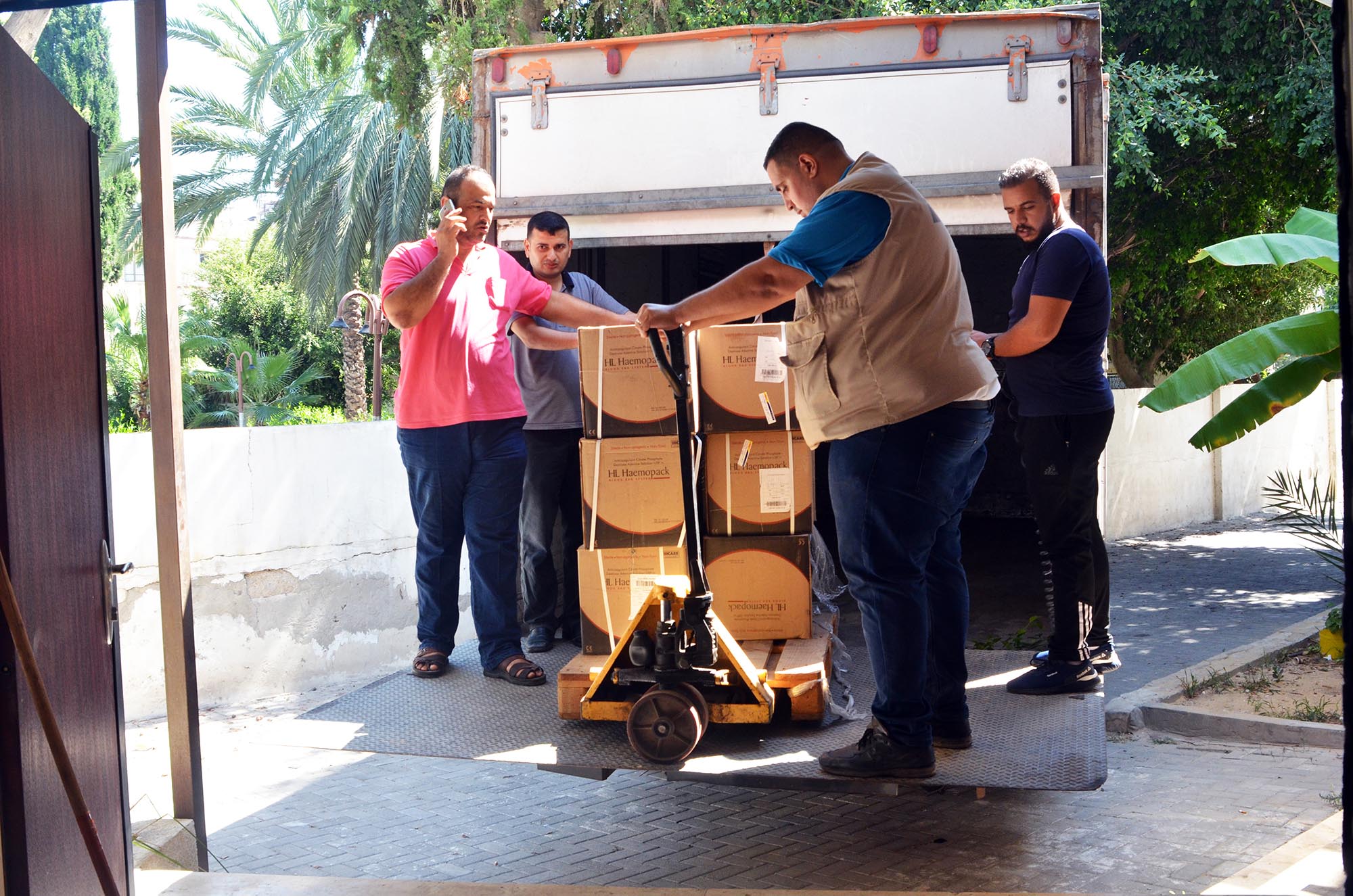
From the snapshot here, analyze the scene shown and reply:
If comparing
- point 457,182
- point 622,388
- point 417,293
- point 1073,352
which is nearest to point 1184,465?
point 1073,352

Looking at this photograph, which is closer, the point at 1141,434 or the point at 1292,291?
the point at 1141,434

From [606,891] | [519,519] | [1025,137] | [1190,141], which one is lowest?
[606,891]

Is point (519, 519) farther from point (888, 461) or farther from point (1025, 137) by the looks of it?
point (1025, 137)

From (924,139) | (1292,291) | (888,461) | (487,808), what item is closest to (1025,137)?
(924,139)

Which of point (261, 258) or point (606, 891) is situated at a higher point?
point (261, 258)

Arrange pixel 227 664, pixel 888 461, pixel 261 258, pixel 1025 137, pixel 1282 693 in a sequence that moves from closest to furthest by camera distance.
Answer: pixel 888 461 → pixel 1025 137 → pixel 1282 693 → pixel 227 664 → pixel 261 258

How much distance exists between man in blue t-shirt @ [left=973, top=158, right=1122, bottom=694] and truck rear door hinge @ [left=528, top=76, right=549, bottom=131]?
1.92 m

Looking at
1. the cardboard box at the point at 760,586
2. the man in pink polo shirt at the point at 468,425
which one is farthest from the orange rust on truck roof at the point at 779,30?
the cardboard box at the point at 760,586

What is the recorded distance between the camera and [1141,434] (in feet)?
42.3

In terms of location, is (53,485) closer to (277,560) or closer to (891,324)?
(891,324)

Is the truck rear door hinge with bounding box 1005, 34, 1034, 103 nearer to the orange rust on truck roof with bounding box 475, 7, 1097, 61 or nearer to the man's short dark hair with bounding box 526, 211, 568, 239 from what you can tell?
the orange rust on truck roof with bounding box 475, 7, 1097, 61

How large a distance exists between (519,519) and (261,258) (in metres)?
26.1

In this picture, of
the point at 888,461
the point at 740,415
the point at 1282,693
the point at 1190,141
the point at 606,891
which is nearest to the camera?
the point at 606,891

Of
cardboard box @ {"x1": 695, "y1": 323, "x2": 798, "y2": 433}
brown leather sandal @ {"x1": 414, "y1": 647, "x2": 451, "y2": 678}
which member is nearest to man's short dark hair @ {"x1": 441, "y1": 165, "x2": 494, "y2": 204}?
cardboard box @ {"x1": 695, "y1": 323, "x2": 798, "y2": 433}
